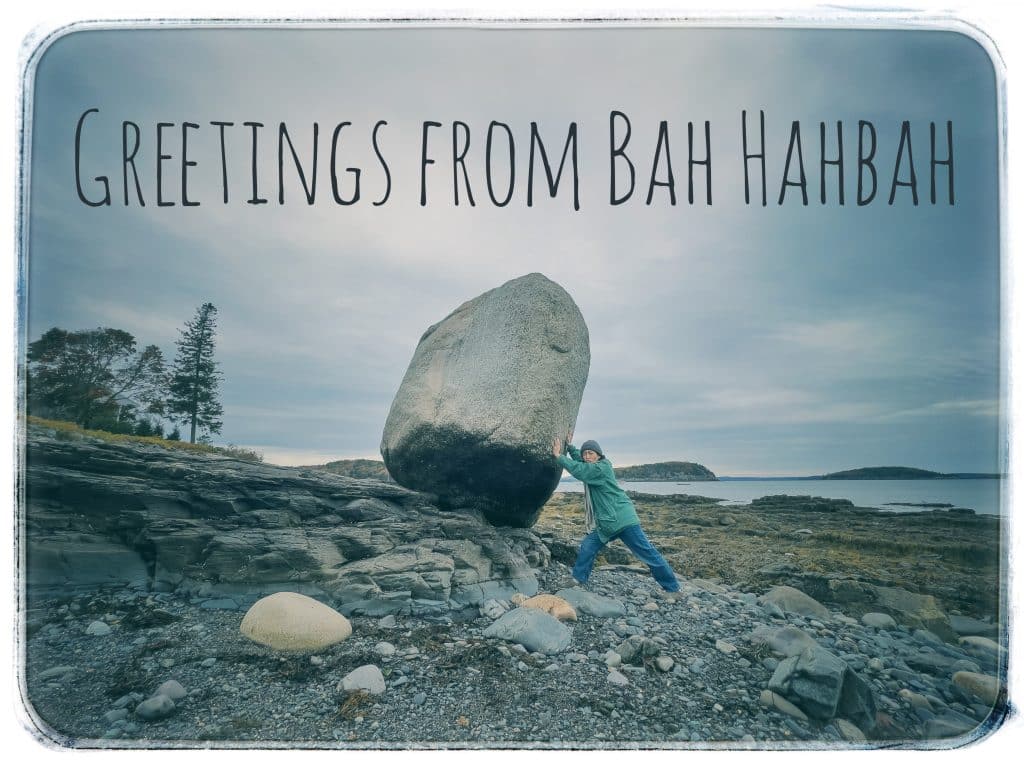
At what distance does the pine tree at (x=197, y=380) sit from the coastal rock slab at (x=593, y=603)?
4519 mm

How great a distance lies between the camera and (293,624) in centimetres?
443

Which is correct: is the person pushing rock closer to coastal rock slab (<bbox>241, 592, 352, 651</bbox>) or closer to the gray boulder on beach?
the gray boulder on beach

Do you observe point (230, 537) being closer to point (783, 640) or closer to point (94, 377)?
point (94, 377)

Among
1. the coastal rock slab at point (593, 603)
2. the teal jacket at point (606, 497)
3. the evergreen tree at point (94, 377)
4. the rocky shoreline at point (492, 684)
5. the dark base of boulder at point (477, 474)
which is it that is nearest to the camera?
the rocky shoreline at point (492, 684)

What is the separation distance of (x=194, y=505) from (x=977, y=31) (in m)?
8.88

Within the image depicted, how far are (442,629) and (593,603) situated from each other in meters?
1.69

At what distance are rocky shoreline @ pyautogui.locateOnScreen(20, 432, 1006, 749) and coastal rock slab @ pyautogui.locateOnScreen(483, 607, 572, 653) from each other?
16mm

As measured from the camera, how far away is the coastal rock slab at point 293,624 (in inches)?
172

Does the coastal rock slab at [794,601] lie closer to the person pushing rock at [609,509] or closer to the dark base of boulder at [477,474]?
the person pushing rock at [609,509]

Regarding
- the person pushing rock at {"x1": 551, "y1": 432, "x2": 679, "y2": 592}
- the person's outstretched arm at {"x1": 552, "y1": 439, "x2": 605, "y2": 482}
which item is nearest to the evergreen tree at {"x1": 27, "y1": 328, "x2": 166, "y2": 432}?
the person's outstretched arm at {"x1": 552, "y1": 439, "x2": 605, "y2": 482}

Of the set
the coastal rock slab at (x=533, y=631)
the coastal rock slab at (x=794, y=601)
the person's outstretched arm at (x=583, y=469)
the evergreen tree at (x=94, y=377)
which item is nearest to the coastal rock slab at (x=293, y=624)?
the coastal rock slab at (x=533, y=631)

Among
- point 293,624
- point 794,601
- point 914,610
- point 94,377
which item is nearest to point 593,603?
point 794,601

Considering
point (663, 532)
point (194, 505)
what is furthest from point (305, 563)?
point (663, 532)

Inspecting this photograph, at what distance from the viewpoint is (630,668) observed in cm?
428
